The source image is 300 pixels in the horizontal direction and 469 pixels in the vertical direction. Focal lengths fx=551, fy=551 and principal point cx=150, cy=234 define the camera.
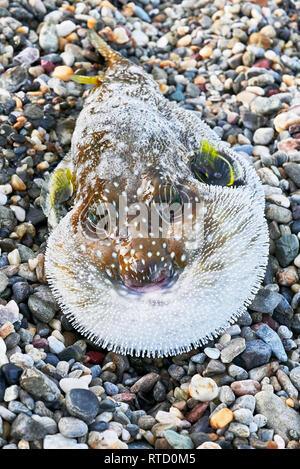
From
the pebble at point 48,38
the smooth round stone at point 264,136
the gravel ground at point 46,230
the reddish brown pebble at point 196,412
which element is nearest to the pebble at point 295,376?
the gravel ground at point 46,230

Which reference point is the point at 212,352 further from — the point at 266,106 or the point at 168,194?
the point at 266,106

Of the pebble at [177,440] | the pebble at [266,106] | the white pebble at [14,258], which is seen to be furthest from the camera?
the pebble at [266,106]

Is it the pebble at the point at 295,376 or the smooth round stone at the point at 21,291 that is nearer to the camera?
the pebble at the point at 295,376

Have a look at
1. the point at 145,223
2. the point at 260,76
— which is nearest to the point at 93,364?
the point at 145,223

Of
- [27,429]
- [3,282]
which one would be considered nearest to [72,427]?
[27,429]

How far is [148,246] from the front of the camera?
3803 mm

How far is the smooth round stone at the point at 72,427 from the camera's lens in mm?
3424

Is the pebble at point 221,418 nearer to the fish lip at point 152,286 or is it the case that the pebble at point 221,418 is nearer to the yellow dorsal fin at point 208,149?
the fish lip at point 152,286

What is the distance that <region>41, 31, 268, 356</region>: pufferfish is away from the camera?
12.6 ft

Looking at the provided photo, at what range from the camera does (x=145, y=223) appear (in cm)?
393

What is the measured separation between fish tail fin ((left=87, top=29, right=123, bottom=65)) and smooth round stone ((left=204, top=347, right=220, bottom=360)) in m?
3.38

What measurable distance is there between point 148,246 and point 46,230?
5.72ft

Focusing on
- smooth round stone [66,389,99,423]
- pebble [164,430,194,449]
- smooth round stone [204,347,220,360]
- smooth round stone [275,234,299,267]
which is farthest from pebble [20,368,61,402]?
smooth round stone [275,234,299,267]

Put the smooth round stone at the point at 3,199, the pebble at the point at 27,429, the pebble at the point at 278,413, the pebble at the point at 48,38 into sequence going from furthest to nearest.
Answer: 1. the pebble at the point at 48,38
2. the smooth round stone at the point at 3,199
3. the pebble at the point at 278,413
4. the pebble at the point at 27,429
